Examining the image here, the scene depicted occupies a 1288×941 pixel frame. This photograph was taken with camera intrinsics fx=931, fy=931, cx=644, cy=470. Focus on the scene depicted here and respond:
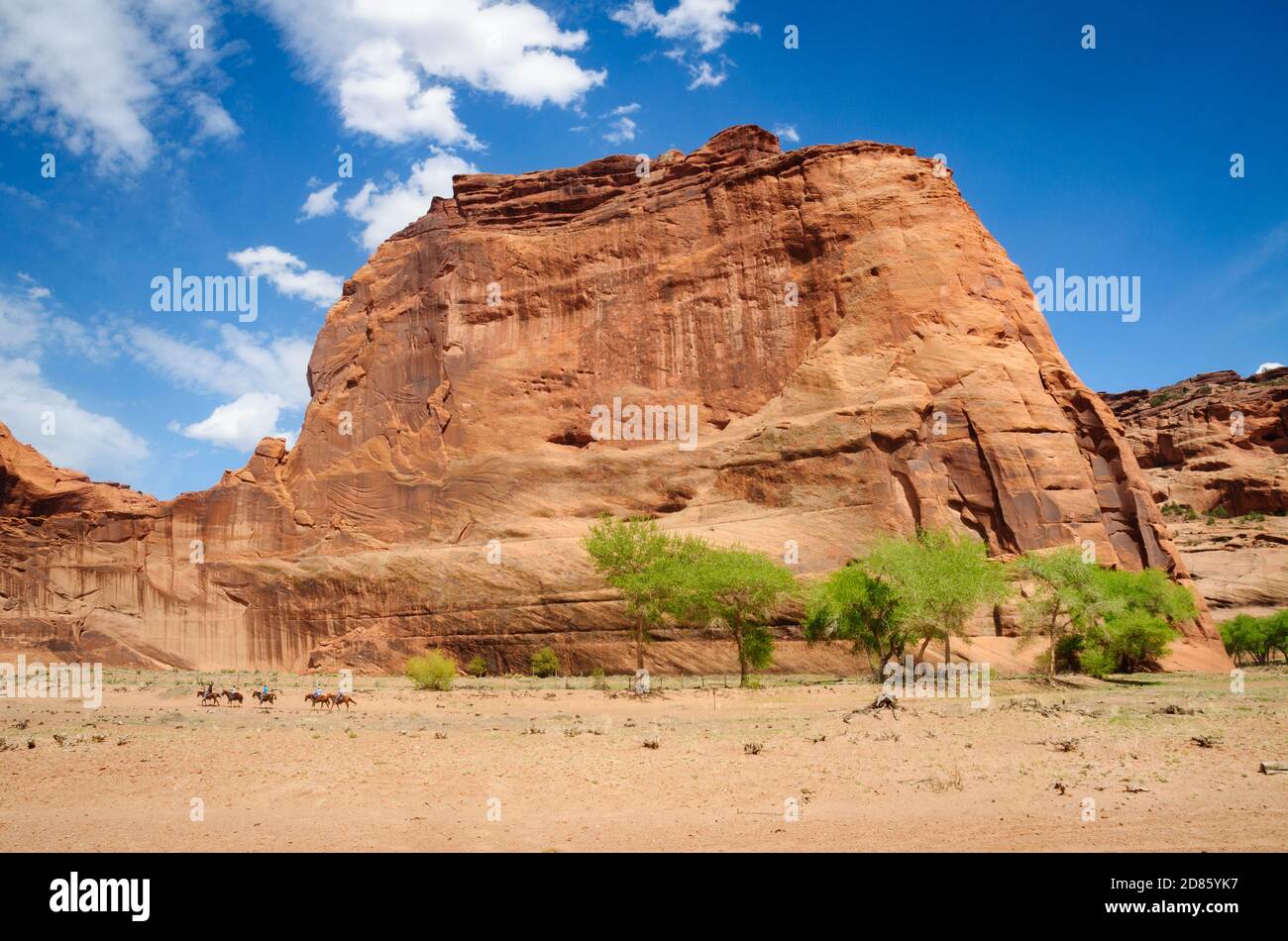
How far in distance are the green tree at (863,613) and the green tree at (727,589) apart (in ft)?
5.52

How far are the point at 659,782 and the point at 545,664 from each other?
3226 centimetres

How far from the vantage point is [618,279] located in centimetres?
6869

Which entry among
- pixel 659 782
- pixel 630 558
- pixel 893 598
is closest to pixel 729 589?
pixel 630 558

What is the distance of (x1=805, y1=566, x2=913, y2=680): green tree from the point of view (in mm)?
34719

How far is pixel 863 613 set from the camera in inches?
1403

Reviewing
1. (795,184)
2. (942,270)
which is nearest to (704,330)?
(795,184)

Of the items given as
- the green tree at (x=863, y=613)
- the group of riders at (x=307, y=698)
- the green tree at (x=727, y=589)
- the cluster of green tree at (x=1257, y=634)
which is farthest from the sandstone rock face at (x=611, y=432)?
the cluster of green tree at (x=1257, y=634)

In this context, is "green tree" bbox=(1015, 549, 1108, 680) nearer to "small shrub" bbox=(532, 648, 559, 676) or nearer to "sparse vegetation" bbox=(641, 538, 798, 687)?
"sparse vegetation" bbox=(641, 538, 798, 687)

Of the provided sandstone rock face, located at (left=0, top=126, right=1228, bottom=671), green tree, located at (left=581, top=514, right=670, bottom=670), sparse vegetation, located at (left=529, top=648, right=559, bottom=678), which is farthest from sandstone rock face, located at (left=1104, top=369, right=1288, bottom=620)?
green tree, located at (left=581, top=514, right=670, bottom=670)

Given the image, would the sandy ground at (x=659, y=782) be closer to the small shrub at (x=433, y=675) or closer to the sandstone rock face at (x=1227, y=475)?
the small shrub at (x=433, y=675)

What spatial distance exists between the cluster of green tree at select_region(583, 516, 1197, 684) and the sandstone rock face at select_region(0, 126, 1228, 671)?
4.53 m

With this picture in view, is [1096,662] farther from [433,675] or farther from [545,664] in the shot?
[433,675]

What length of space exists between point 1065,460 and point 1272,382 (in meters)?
90.0
